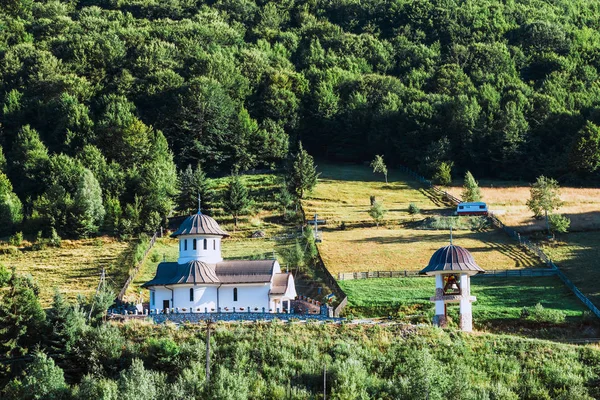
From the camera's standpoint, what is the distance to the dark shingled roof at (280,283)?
236 feet

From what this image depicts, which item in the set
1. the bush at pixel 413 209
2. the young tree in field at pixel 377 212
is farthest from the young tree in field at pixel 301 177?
the bush at pixel 413 209

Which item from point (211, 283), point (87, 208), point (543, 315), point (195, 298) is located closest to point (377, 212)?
point (87, 208)

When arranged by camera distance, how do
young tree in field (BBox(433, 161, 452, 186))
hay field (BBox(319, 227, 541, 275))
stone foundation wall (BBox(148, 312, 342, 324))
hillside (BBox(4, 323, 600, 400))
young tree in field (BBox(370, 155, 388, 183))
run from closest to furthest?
1. hillside (BBox(4, 323, 600, 400))
2. stone foundation wall (BBox(148, 312, 342, 324))
3. hay field (BBox(319, 227, 541, 275))
4. young tree in field (BBox(433, 161, 452, 186))
5. young tree in field (BBox(370, 155, 388, 183))

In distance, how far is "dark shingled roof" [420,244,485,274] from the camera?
6359 cm

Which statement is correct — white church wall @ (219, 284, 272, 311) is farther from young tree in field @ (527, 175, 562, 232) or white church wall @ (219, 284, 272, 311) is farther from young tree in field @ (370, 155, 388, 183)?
young tree in field @ (370, 155, 388, 183)

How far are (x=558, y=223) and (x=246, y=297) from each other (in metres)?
30.9

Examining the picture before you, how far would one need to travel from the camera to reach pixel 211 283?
233 ft

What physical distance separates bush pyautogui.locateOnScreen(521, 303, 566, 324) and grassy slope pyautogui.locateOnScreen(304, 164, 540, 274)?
1210cm

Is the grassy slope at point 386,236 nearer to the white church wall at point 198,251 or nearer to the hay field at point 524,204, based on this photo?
the hay field at point 524,204

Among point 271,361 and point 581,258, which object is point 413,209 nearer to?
point 581,258

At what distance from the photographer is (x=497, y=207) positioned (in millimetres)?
102562

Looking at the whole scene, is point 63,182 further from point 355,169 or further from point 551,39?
point 551,39

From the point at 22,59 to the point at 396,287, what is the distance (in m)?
75.3

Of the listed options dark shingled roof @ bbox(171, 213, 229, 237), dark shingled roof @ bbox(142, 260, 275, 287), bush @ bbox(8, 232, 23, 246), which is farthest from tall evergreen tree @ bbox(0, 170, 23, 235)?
dark shingled roof @ bbox(142, 260, 275, 287)
